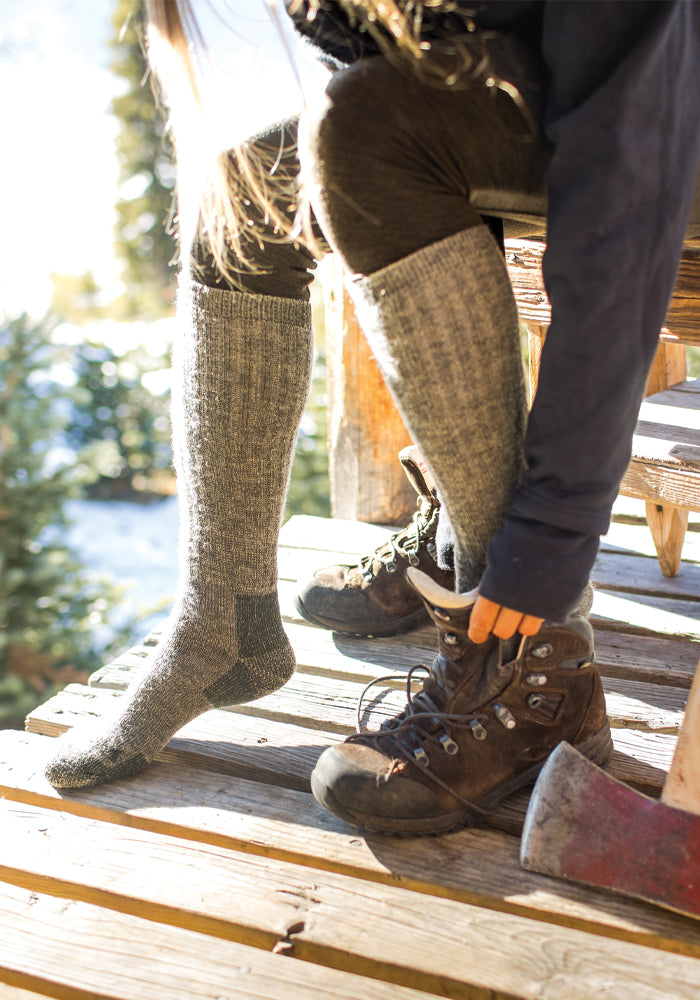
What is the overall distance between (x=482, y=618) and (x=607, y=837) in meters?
0.27

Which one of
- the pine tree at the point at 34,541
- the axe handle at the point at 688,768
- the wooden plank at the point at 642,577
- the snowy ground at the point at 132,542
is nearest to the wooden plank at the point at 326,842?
the axe handle at the point at 688,768

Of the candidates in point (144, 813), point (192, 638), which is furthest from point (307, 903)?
point (192, 638)

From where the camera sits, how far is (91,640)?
2.66m

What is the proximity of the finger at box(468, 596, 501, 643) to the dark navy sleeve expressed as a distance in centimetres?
2

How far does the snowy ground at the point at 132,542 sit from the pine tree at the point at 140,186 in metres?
3.71

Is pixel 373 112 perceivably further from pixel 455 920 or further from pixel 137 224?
pixel 137 224

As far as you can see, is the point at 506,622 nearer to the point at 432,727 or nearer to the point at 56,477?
the point at 432,727

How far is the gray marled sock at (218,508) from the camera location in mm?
971

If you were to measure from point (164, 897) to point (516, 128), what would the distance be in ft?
2.82

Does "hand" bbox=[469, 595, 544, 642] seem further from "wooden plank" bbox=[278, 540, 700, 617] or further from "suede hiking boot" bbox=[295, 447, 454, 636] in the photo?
"wooden plank" bbox=[278, 540, 700, 617]

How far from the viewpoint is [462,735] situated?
0.90 metres

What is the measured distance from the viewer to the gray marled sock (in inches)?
38.2

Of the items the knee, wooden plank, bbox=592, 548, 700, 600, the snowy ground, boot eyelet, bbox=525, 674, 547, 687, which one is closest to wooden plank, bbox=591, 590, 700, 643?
wooden plank, bbox=592, 548, 700, 600

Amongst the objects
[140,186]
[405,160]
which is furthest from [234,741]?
[140,186]
